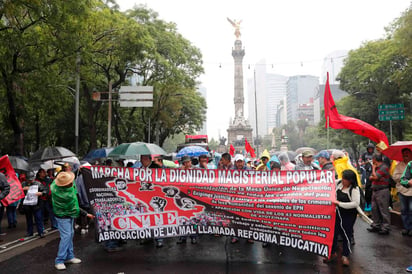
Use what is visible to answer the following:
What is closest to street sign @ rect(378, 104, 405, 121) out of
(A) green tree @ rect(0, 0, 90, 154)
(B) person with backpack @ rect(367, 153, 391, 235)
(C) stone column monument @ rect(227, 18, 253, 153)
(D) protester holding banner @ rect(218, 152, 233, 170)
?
(B) person with backpack @ rect(367, 153, 391, 235)

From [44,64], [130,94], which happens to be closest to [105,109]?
[130,94]

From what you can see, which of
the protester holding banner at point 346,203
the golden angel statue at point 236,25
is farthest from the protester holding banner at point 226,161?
the golden angel statue at point 236,25

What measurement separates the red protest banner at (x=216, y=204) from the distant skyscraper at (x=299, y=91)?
157 m

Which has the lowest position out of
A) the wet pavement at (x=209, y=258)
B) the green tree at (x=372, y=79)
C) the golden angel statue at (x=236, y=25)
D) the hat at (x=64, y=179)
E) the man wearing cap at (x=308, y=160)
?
the wet pavement at (x=209, y=258)

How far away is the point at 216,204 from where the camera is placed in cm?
580

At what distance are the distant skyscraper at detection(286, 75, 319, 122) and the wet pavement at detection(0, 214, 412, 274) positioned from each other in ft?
511

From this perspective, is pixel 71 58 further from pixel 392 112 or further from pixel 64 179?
pixel 392 112

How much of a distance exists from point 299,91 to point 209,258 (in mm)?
161763

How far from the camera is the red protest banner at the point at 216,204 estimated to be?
539 cm

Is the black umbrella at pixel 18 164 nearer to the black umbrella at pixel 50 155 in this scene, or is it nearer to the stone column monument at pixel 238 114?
the black umbrella at pixel 50 155

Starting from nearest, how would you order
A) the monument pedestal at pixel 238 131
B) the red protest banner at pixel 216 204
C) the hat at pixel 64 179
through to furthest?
1. the red protest banner at pixel 216 204
2. the hat at pixel 64 179
3. the monument pedestal at pixel 238 131

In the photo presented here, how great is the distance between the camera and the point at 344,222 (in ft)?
18.4

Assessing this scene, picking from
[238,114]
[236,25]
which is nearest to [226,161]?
[238,114]

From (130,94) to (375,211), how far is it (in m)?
14.3
